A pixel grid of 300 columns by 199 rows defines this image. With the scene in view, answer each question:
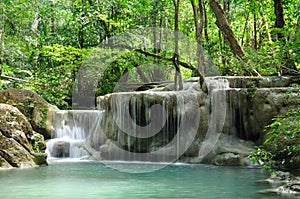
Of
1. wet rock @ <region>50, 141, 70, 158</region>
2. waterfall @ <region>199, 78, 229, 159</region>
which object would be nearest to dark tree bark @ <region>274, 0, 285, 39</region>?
waterfall @ <region>199, 78, 229, 159</region>

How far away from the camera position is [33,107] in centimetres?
1372

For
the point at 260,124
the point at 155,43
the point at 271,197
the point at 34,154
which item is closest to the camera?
the point at 271,197

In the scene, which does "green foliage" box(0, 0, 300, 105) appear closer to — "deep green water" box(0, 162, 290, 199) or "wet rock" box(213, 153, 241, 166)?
"wet rock" box(213, 153, 241, 166)

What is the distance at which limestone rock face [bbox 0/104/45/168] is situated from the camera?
9.14m

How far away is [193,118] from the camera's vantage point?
11.5 m

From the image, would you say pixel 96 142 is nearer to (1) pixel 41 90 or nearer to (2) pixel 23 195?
(1) pixel 41 90

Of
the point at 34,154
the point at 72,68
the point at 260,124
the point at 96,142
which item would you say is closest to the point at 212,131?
the point at 260,124

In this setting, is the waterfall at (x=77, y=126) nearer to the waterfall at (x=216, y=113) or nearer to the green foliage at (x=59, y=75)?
the green foliage at (x=59, y=75)

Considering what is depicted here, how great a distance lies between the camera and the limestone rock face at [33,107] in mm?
13445

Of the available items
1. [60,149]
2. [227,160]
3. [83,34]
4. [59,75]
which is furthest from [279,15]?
[83,34]

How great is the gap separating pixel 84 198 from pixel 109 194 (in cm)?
45

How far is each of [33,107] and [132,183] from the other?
7.49 meters

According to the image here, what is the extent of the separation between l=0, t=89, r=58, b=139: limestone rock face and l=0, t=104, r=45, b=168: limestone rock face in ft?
10.5

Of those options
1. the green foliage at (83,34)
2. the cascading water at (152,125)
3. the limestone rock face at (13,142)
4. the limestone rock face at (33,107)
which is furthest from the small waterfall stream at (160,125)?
the green foliage at (83,34)
